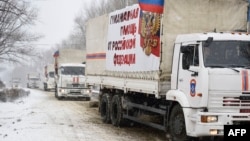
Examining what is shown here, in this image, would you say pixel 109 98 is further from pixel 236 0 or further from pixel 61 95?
pixel 61 95

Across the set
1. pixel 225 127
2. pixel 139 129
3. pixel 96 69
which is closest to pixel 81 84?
pixel 96 69

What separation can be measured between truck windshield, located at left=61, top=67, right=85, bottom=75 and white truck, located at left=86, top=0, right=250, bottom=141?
1456 cm

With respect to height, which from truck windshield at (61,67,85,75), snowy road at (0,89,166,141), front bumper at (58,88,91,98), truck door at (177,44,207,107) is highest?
truck windshield at (61,67,85,75)

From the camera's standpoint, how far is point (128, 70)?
1466 centimetres

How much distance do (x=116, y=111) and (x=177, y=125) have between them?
5.56 metres

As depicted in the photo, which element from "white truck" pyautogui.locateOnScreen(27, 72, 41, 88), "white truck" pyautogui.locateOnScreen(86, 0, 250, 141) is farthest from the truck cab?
"white truck" pyautogui.locateOnScreen(27, 72, 41, 88)

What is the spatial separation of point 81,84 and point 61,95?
5.14 feet

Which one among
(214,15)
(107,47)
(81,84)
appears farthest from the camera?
(81,84)

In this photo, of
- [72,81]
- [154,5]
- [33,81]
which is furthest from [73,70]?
[33,81]

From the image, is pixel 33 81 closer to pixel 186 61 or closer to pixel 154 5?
pixel 154 5

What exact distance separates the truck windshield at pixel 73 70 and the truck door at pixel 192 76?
20507 mm

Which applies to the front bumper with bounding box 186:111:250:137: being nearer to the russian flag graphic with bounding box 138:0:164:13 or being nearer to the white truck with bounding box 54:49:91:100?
the russian flag graphic with bounding box 138:0:164:13

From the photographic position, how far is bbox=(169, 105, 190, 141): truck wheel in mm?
10922

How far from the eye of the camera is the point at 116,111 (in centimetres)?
1647
